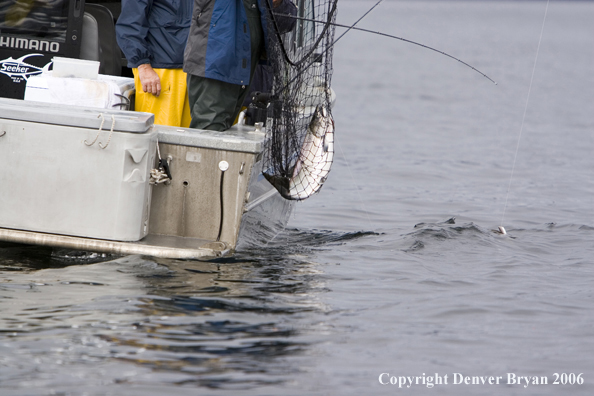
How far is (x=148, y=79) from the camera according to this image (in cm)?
535

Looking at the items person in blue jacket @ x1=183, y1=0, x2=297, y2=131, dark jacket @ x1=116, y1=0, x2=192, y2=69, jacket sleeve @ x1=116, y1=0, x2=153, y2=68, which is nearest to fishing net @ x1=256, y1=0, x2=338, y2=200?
person in blue jacket @ x1=183, y1=0, x2=297, y2=131

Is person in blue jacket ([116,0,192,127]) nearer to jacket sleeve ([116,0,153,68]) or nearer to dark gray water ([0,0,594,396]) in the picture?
jacket sleeve ([116,0,153,68])

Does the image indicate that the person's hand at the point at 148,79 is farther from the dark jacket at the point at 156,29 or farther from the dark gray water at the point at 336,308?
the dark gray water at the point at 336,308

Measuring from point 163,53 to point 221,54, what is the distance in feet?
2.31

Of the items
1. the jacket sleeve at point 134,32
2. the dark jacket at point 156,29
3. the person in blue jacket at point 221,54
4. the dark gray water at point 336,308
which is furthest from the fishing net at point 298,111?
the jacket sleeve at point 134,32

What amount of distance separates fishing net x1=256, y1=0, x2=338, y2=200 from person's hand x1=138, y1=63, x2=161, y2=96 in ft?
2.38

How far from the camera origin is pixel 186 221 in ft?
16.1

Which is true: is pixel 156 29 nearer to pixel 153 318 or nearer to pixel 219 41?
pixel 219 41

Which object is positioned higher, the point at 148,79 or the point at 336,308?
the point at 148,79

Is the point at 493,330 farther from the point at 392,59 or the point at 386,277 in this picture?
the point at 392,59

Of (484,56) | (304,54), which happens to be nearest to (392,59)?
(484,56)

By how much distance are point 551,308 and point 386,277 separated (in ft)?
3.27

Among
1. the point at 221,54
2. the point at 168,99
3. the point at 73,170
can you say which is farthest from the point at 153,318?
the point at 168,99

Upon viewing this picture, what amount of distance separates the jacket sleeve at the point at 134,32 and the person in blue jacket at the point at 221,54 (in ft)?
1.51
